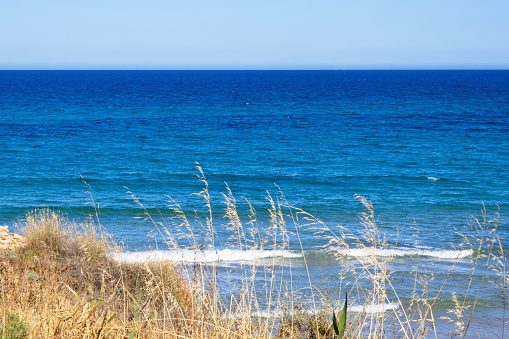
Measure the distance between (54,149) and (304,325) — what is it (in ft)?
90.1

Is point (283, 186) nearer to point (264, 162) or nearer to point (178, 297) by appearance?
point (264, 162)

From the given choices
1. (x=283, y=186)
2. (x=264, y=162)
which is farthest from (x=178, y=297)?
(x=264, y=162)

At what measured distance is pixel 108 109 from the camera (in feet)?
183

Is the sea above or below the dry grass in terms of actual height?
below

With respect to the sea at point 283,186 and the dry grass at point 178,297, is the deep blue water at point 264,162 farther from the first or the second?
the dry grass at point 178,297

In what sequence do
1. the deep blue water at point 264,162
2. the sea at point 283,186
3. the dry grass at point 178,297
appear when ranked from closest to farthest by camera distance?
the dry grass at point 178,297, the sea at point 283,186, the deep blue water at point 264,162

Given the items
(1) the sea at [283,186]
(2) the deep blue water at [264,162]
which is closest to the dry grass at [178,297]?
(1) the sea at [283,186]

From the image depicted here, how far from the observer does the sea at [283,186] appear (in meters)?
9.56

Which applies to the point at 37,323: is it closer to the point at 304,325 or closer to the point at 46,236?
the point at 304,325


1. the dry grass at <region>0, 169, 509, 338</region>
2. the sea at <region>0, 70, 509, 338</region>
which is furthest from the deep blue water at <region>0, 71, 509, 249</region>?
the dry grass at <region>0, 169, 509, 338</region>

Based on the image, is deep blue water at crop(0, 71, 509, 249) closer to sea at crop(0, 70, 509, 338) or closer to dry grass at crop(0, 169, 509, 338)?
sea at crop(0, 70, 509, 338)

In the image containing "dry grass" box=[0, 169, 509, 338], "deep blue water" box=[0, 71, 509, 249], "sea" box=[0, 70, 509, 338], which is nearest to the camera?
"dry grass" box=[0, 169, 509, 338]

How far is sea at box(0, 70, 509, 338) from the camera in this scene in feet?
31.4

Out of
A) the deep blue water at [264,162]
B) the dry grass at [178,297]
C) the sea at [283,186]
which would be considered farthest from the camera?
the deep blue water at [264,162]
